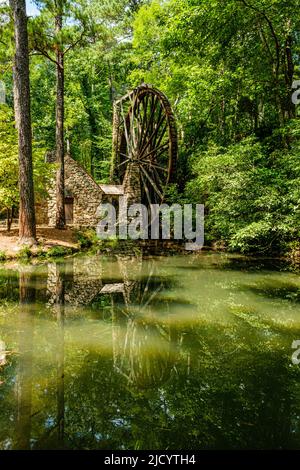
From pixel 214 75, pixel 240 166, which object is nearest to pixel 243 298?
pixel 240 166

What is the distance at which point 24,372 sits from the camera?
9.96ft

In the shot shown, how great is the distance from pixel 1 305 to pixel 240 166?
796cm

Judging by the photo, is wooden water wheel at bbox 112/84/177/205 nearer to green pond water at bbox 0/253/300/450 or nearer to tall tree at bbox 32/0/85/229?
tall tree at bbox 32/0/85/229

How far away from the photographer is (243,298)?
593 centimetres

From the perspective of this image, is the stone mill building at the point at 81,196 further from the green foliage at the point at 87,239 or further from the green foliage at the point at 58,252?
the green foliage at the point at 58,252

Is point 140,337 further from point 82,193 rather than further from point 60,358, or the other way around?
point 82,193

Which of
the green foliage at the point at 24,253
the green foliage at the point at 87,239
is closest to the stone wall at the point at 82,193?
the green foliage at the point at 87,239

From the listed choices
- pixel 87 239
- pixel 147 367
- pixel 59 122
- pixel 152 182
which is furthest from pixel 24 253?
pixel 147 367

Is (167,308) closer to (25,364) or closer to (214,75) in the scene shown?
(25,364)

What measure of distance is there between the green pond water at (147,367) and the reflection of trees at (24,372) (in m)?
0.01

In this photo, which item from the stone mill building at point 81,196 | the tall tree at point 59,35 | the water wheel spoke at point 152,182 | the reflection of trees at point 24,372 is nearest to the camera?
the reflection of trees at point 24,372

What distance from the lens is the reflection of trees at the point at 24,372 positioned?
224 centimetres

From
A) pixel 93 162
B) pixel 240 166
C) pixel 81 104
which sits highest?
pixel 81 104

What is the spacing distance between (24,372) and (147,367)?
3.45ft
